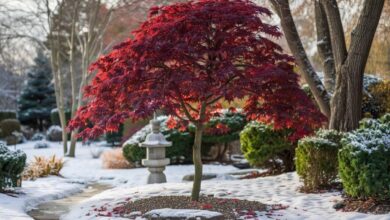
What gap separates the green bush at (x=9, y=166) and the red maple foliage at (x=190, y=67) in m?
2.66

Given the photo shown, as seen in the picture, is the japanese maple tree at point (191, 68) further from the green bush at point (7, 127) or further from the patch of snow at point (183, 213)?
the green bush at point (7, 127)

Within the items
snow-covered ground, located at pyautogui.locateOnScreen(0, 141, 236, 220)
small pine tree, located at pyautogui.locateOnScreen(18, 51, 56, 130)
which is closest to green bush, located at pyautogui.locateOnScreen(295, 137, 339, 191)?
snow-covered ground, located at pyautogui.locateOnScreen(0, 141, 236, 220)

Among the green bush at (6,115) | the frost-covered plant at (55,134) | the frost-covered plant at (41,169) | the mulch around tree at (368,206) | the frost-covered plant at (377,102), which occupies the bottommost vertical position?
the mulch around tree at (368,206)

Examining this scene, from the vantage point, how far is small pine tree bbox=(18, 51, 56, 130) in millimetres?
29875

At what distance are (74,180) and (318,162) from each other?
6.74 m

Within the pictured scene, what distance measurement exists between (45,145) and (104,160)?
7.52m

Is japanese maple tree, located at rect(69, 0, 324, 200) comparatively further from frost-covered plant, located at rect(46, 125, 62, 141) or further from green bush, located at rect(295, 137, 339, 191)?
frost-covered plant, located at rect(46, 125, 62, 141)

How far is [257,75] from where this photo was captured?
6.61 meters

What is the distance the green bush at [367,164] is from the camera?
6570 mm

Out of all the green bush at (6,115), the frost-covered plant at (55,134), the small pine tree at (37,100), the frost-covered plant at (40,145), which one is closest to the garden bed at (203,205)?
the frost-covered plant at (40,145)

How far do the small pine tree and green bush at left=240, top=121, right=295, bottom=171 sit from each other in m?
20.6

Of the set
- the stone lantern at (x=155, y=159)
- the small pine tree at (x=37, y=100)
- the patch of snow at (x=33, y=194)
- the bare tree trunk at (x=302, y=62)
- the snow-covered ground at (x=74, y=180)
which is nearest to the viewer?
the patch of snow at (x=33, y=194)

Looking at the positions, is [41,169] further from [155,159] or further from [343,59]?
[343,59]

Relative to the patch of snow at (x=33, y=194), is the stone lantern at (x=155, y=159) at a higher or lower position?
higher
